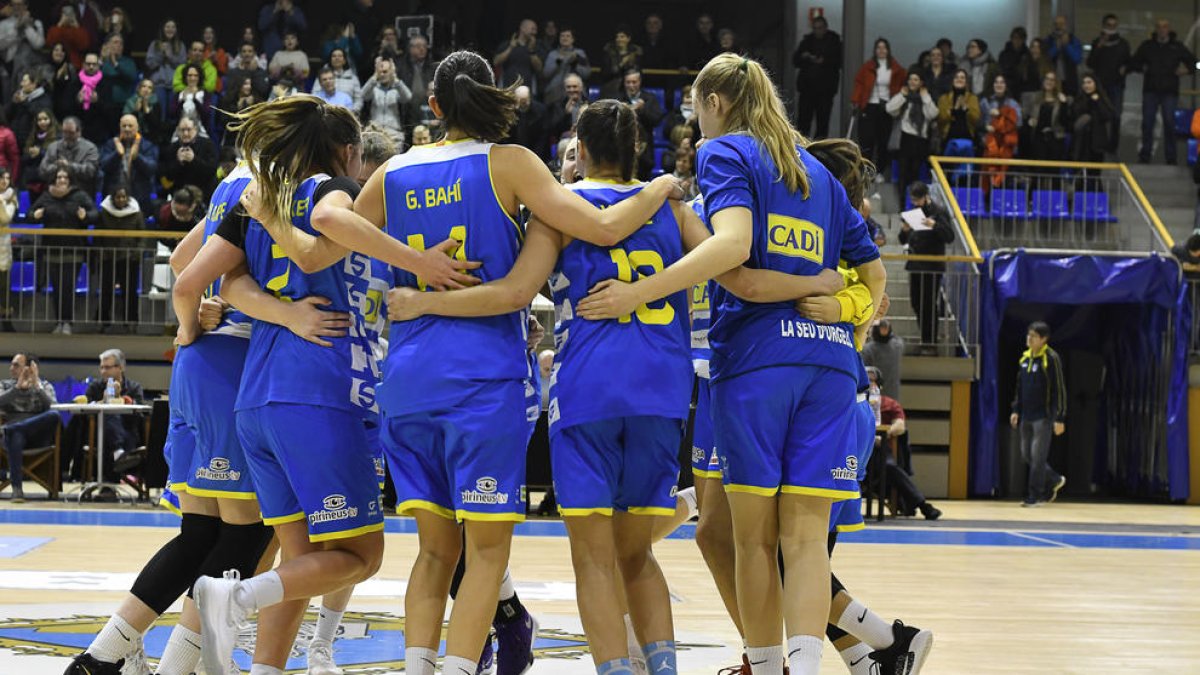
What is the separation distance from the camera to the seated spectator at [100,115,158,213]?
51.5ft

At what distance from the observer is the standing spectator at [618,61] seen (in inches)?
717

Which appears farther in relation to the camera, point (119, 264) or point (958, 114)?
point (958, 114)

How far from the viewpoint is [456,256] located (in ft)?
12.9

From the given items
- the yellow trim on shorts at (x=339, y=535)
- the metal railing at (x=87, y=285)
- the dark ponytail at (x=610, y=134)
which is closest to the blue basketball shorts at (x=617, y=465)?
the yellow trim on shorts at (x=339, y=535)

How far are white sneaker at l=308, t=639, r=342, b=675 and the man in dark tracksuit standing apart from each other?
10.8m

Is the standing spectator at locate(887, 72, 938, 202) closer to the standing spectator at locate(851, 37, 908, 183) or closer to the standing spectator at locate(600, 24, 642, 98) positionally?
the standing spectator at locate(851, 37, 908, 183)

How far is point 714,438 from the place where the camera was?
4.29 meters

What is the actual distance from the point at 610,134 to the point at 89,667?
2.14m

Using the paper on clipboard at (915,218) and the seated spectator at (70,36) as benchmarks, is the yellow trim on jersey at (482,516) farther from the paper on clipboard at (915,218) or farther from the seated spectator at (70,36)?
the seated spectator at (70,36)

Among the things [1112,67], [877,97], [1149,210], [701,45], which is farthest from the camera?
[701,45]

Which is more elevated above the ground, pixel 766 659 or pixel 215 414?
pixel 215 414

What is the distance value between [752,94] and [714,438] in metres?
1.00

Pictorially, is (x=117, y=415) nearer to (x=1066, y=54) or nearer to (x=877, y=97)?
(x=877, y=97)

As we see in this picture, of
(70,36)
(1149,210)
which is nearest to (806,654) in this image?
(1149,210)
